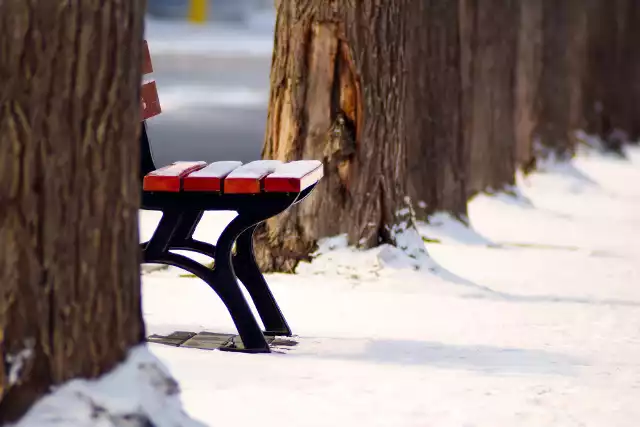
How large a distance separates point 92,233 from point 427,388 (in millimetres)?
1331

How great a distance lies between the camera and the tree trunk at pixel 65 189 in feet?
9.57

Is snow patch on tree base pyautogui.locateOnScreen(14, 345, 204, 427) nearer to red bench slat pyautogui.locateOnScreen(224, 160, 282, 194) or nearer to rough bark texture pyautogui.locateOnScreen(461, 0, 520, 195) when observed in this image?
red bench slat pyautogui.locateOnScreen(224, 160, 282, 194)

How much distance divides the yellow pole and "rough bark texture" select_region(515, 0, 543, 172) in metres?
11.1

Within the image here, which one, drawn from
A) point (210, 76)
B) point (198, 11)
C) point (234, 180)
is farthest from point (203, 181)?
point (198, 11)

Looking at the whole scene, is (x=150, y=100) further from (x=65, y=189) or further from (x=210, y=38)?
(x=210, y=38)

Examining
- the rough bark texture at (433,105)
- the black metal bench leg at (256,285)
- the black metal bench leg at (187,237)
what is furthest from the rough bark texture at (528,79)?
the black metal bench leg at (187,237)

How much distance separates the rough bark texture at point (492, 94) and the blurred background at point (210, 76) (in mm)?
2224

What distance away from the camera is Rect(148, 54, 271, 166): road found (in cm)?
1252

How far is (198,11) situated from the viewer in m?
24.5

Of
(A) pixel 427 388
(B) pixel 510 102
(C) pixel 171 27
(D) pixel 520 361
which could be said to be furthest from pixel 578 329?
(C) pixel 171 27

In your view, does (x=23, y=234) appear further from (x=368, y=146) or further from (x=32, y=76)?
(x=368, y=146)

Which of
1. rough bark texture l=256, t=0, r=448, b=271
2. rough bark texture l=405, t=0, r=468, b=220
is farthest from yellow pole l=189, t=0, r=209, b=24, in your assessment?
rough bark texture l=256, t=0, r=448, b=271

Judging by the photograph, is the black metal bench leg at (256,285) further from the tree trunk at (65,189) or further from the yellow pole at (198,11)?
the yellow pole at (198,11)

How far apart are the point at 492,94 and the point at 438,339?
20.4 ft
